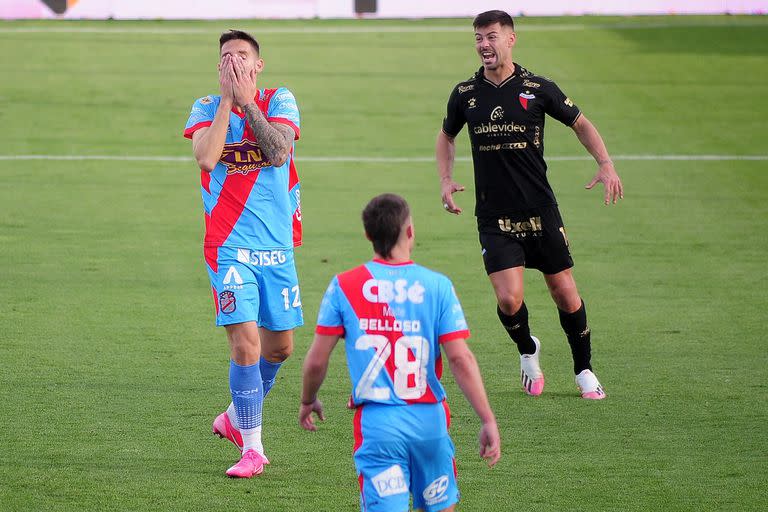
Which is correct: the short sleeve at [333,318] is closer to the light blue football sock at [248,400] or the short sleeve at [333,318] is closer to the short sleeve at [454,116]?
the light blue football sock at [248,400]

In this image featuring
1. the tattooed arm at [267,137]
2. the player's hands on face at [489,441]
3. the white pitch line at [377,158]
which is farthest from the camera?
the white pitch line at [377,158]

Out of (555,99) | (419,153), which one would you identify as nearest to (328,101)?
(419,153)

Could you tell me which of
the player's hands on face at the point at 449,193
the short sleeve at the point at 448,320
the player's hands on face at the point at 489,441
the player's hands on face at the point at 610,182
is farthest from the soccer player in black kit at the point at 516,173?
the player's hands on face at the point at 489,441

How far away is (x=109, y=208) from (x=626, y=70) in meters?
11.7

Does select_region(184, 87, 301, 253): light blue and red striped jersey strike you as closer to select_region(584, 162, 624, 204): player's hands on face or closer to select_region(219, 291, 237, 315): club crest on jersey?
select_region(219, 291, 237, 315): club crest on jersey

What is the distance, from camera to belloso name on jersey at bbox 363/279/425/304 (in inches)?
185

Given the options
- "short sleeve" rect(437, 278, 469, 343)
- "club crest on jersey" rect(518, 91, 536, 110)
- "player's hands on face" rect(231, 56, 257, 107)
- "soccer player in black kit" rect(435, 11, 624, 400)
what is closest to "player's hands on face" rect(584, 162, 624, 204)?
"soccer player in black kit" rect(435, 11, 624, 400)

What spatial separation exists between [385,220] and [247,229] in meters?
1.99

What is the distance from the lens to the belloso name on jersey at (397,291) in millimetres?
4711

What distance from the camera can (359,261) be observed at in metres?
12.2

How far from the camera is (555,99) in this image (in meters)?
7.91

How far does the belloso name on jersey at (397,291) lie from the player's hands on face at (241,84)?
1.97 meters

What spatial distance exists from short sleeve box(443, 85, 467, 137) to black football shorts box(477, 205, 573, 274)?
72cm

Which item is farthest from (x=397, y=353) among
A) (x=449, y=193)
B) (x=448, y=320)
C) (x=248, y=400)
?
(x=449, y=193)
